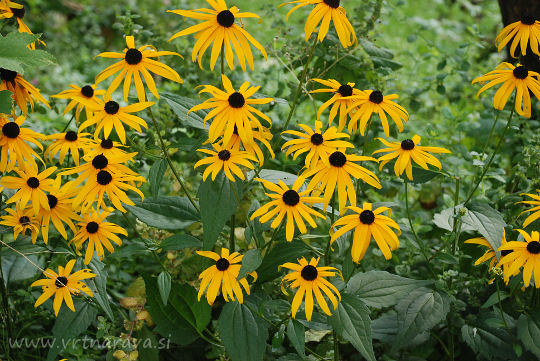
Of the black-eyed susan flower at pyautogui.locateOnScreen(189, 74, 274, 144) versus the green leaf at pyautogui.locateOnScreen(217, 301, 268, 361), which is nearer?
the black-eyed susan flower at pyautogui.locateOnScreen(189, 74, 274, 144)

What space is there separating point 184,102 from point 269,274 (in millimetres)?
605

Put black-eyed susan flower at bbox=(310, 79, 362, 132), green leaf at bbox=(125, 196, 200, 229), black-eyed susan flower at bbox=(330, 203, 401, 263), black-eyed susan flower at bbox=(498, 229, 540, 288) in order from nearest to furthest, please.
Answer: black-eyed susan flower at bbox=(330, 203, 401, 263)
black-eyed susan flower at bbox=(498, 229, 540, 288)
black-eyed susan flower at bbox=(310, 79, 362, 132)
green leaf at bbox=(125, 196, 200, 229)

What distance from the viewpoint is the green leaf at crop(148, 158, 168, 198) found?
174cm

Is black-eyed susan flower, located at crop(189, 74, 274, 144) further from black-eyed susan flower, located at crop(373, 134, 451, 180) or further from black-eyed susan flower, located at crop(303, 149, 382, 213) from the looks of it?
black-eyed susan flower, located at crop(373, 134, 451, 180)

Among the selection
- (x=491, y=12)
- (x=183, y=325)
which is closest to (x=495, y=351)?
(x=183, y=325)

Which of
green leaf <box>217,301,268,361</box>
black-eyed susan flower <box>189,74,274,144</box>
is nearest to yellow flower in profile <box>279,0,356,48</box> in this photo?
black-eyed susan flower <box>189,74,274,144</box>

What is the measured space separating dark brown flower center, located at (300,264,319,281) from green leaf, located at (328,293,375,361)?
0.16 meters

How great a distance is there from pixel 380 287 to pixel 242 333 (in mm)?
471

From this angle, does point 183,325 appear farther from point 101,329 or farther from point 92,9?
point 92,9

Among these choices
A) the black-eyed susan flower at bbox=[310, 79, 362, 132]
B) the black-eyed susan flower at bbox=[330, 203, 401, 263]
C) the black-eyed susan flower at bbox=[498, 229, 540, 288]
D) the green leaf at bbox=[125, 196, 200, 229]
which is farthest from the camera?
the green leaf at bbox=[125, 196, 200, 229]

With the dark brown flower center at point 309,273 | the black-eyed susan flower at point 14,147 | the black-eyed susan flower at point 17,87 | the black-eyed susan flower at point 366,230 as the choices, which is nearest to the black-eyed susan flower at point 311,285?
the dark brown flower center at point 309,273

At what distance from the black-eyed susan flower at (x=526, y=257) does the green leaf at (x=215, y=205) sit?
81cm

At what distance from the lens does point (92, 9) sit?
5941 mm

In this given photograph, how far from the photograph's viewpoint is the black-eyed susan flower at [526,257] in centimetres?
171
